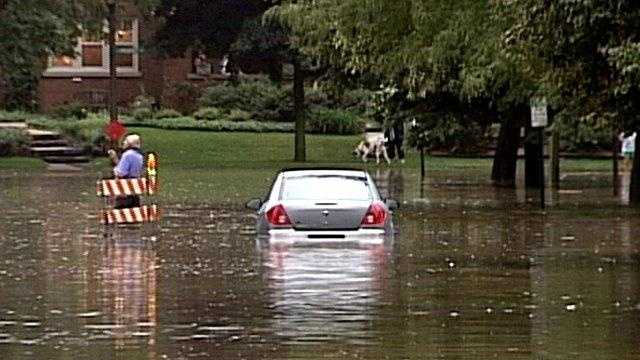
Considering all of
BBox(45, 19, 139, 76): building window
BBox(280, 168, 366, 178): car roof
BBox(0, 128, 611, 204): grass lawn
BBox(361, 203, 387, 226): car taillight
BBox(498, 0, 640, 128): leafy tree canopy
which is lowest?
BBox(0, 128, 611, 204): grass lawn

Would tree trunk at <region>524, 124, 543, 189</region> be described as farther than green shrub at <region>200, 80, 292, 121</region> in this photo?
No

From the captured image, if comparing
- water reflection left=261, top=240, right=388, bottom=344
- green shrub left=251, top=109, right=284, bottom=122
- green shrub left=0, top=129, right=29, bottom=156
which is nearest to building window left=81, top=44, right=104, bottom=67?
green shrub left=251, top=109, right=284, bottom=122

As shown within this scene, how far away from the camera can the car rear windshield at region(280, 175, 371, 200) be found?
2252 cm

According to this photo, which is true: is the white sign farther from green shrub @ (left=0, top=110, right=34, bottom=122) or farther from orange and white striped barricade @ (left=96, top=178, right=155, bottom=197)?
green shrub @ (left=0, top=110, right=34, bottom=122)

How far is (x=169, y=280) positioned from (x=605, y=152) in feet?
162

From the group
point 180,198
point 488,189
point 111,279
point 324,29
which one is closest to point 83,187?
point 180,198

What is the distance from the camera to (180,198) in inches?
1526

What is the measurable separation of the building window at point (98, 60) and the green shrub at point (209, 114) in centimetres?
494

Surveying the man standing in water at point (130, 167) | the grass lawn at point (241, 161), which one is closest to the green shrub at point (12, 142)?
the grass lawn at point (241, 161)

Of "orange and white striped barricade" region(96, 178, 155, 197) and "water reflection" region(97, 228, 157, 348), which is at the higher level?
"orange and white striped barricade" region(96, 178, 155, 197)

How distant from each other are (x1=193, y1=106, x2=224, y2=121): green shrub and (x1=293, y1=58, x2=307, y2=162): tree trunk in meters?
8.61

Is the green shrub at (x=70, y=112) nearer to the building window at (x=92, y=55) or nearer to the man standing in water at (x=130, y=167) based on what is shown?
the building window at (x=92, y=55)

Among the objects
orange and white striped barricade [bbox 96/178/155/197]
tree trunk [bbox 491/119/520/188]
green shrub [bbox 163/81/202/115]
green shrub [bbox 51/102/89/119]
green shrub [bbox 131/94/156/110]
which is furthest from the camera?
green shrub [bbox 163/81/202/115]

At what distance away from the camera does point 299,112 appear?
204 feet
